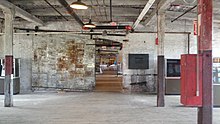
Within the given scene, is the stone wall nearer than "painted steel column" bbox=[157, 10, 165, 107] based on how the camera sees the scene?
No

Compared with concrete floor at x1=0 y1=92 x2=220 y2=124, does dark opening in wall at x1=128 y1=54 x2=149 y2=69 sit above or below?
above

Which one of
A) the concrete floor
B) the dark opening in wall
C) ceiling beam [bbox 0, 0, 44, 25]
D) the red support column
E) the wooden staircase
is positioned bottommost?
the concrete floor

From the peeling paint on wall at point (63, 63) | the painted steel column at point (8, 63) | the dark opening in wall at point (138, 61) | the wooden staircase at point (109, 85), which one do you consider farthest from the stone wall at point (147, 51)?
the painted steel column at point (8, 63)

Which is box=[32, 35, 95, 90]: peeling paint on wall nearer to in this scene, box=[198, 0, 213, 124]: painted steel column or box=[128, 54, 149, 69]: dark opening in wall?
box=[128, 54, 149, 69]: dark opening in wall

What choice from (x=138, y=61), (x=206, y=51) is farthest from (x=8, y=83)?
(x=206, y=51)

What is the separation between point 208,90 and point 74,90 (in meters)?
9.97

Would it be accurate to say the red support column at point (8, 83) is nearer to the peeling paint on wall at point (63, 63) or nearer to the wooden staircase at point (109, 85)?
the peeling paint on wall at point (63, 63)

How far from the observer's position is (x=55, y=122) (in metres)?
6.09

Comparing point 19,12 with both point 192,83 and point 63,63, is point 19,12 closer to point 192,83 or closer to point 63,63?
point 63,63

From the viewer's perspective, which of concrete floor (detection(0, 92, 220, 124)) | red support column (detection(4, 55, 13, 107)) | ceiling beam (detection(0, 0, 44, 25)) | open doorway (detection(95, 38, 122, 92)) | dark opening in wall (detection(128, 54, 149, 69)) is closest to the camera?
concrete floor (detection(0, 92, 220, 124))

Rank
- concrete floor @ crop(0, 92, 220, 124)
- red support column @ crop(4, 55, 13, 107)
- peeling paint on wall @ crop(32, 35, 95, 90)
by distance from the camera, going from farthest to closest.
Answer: peeling paint on wall @ crop(32, 35, 95, 90)
red support column @ crop(4, 55, 13, 107)
concrete floor @ crop(0, 92, 220, 124)

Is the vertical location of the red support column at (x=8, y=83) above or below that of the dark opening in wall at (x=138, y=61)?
below

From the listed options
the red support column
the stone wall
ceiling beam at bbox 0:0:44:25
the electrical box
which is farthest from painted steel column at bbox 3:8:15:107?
the electrical box

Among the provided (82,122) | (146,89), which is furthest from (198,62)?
(146,89)
